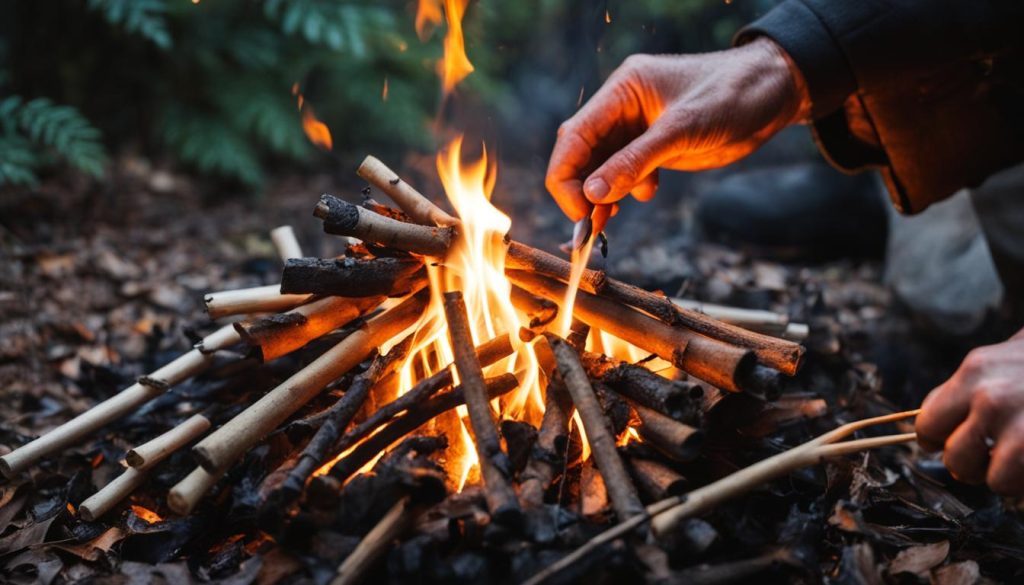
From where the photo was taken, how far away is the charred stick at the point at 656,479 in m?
1.54

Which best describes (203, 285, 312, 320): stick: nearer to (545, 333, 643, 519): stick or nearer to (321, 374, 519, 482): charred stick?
(321, 374, 519, 482): charred stick

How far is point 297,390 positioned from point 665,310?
1.00 m

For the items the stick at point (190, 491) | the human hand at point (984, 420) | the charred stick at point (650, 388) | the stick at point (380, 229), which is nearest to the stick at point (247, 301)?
the stick at point (380, 229)

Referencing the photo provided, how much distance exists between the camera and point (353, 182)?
6031mm

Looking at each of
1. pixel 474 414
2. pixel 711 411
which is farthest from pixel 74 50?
pixel 711 411

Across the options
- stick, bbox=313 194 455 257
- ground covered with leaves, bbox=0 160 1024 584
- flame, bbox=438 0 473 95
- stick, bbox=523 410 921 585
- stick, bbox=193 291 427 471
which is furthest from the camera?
flame, bbox=438 0 473 95

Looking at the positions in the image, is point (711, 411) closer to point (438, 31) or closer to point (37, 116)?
point (37, 116)

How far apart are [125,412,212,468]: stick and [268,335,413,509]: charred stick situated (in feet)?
1.56

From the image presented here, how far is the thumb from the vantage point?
2.05 m

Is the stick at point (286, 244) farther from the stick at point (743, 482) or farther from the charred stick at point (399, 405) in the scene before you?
the stick at point (743, 482)

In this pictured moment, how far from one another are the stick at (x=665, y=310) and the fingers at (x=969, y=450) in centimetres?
37

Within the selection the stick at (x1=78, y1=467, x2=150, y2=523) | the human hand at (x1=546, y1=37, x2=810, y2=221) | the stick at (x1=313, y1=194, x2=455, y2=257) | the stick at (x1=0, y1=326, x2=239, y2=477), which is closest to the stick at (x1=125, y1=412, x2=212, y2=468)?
the stick at (x1=78, y1=467, x2=150, y2=523)

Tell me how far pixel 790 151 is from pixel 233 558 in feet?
19.0

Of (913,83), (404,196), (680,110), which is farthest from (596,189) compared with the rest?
(913,83)
